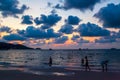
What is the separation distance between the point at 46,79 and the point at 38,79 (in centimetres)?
93

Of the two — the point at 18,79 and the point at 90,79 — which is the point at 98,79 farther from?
the point at 18,79

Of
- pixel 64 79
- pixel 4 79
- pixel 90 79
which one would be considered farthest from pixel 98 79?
pixel 4 79

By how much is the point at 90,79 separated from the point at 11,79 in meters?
9.28

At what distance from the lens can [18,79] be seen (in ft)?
102

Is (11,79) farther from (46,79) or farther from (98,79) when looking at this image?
(98,79)

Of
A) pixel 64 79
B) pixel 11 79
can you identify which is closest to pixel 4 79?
pixel 11 79

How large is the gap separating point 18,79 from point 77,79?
687 cm

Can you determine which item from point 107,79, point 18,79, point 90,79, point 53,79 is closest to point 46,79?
point 53,79

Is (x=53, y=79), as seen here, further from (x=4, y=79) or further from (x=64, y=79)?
(x=4, y=79)

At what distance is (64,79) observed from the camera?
31406 millimetres

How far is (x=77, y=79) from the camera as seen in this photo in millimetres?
31828

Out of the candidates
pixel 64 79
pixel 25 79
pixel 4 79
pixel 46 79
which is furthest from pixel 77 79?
pixel 4 79

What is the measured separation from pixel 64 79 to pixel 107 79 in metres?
5.30

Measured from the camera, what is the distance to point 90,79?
32250mm
